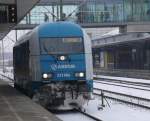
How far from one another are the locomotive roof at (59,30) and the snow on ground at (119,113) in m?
2.89

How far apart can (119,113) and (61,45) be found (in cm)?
310

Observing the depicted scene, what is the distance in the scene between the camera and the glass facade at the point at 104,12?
60594 mm

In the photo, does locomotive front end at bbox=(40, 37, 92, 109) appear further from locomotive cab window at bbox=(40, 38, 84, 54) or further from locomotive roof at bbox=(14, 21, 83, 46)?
locomotive roof at bbox=(14, 21, 83, 46)

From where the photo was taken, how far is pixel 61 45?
18672mm

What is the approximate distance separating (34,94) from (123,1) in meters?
46.1

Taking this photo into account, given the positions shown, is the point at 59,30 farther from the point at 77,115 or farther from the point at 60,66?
the point at 77,115

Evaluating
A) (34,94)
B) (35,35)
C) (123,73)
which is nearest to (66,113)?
(34,94)

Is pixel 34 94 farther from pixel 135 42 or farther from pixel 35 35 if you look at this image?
pixel 135 42

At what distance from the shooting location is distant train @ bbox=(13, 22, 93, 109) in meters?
18.2

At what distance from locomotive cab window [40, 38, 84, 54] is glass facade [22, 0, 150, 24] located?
40.1 m

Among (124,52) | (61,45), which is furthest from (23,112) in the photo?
(124,52)

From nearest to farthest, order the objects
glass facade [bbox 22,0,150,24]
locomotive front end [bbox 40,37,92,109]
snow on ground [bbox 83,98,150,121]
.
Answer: snow on ground [bbox 83,98,150,121] < locomotive front end [bbox 40,37,92,109] < glass facade [bbox 22,0,150,24]

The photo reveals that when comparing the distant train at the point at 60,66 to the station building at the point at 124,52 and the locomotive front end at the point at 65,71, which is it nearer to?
the locomotive front end at the point at 65,71

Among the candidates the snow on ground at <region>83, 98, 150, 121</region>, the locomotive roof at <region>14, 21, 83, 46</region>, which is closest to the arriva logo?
the locomotive roof at <region>14, 21, 83, 46</region>
